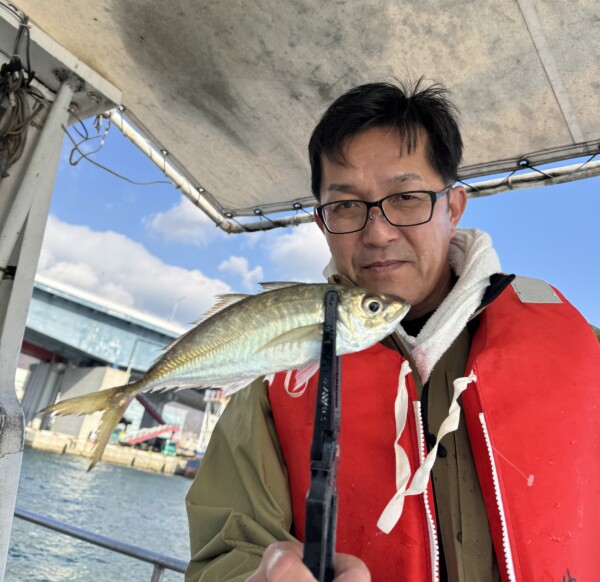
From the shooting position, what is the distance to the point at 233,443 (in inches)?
84.2

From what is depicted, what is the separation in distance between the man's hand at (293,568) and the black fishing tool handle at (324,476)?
2 cm

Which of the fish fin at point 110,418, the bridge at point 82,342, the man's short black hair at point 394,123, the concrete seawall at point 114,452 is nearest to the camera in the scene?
the fish fin at point 110,418

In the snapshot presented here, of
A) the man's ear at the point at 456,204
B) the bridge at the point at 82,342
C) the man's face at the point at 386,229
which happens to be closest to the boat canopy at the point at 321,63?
the man's ear at the point at 456,204

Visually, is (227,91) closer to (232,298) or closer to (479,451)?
(232,298)

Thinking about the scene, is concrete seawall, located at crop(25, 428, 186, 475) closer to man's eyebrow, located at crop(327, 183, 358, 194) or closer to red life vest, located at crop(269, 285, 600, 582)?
red life vest, located at crop(269, 285, 600, 582)

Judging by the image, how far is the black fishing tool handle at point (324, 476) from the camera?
2.97 ft

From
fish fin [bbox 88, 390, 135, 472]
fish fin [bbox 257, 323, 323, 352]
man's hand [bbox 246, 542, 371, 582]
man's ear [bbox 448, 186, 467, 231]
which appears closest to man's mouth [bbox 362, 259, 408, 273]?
man's ear [bbox 448, 186, 467, 231]

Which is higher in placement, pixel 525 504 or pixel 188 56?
pixel 188 56

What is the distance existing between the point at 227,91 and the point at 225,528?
3821mm

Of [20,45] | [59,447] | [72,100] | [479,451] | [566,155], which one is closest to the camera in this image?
[479,451]

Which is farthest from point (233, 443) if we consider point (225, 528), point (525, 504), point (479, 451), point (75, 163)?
point (75, 163)

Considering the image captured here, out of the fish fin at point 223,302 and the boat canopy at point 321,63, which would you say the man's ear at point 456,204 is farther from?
the boat canopy at point 321,63

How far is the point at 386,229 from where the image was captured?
78.7 inches

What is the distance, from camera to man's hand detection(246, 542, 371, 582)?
913mm
